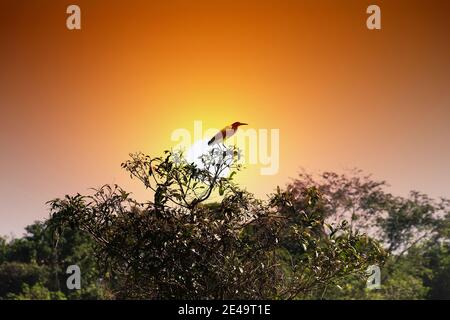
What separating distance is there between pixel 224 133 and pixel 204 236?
4.95 feet

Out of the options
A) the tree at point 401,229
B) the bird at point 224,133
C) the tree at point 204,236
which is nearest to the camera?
the tree at point 204,236

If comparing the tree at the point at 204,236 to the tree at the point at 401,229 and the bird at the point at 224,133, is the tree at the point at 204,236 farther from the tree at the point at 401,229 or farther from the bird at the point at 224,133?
the tree at the point at 401,229

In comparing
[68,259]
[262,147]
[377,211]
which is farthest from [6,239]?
[262,147]

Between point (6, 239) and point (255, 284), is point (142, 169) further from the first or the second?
point (6, 239)

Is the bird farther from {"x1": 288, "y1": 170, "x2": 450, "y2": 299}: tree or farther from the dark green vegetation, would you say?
{"x1": 288, "y1": 170, "x2": 450, "y2": 299}: tree

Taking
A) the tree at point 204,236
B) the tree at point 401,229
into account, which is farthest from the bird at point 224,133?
the tree at point 401,229

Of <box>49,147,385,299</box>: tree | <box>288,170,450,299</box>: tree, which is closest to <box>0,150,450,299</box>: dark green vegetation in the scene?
<box>49,147,385,299</box>: tree

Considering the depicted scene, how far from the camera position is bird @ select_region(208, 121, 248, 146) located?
7.99 m

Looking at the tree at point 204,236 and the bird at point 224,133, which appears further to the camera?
the bird at point 224,133

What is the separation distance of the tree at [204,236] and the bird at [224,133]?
282mm

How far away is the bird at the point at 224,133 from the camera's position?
26.2 ft

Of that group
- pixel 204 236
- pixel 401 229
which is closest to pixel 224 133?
pixel 204 236

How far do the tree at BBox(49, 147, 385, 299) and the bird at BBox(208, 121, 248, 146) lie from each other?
0.93ft

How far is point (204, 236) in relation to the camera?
7.15 meters
